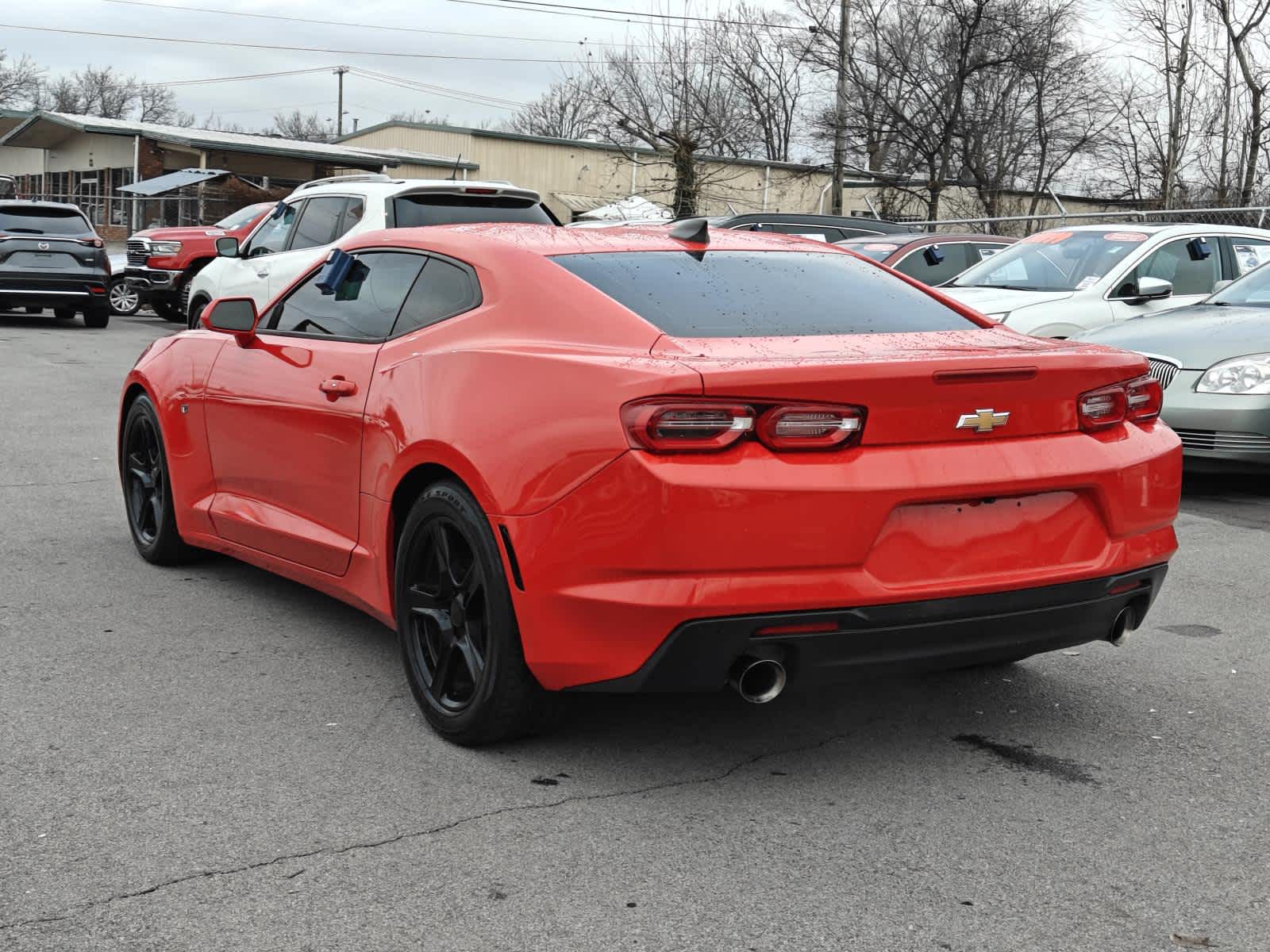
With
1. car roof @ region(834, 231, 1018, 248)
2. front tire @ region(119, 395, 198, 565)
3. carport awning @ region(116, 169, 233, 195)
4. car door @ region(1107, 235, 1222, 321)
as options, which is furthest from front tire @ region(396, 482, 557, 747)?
carport awning @ region(116, 169, 233, 195)

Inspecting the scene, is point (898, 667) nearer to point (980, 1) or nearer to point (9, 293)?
point (9, 293)

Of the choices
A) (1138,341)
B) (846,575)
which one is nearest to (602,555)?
(846,575)

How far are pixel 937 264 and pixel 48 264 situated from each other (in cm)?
1279

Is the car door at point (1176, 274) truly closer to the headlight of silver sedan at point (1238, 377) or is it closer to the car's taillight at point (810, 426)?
the headlight of silver sedan at point (1238, 377)

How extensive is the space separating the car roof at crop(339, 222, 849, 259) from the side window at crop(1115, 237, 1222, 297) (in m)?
7.10

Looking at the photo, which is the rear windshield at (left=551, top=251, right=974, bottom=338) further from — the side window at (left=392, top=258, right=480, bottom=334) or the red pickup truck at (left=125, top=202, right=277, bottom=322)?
the red pickup truck at (left=125, top=202, right=277, bottom=322)

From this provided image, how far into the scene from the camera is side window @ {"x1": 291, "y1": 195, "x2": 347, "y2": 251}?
12.6 metres

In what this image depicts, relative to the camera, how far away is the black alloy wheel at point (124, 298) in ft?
79.8

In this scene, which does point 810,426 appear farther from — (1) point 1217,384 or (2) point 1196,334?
(2) point 1196,334

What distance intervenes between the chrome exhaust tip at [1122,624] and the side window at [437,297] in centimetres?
202

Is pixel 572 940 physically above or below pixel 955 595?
below

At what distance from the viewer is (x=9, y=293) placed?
818 inches

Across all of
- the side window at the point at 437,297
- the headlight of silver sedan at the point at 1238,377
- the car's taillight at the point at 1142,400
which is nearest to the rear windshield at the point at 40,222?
the headlight of silver sedan at the point at 1238,377

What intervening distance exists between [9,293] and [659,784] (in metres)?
19.4
